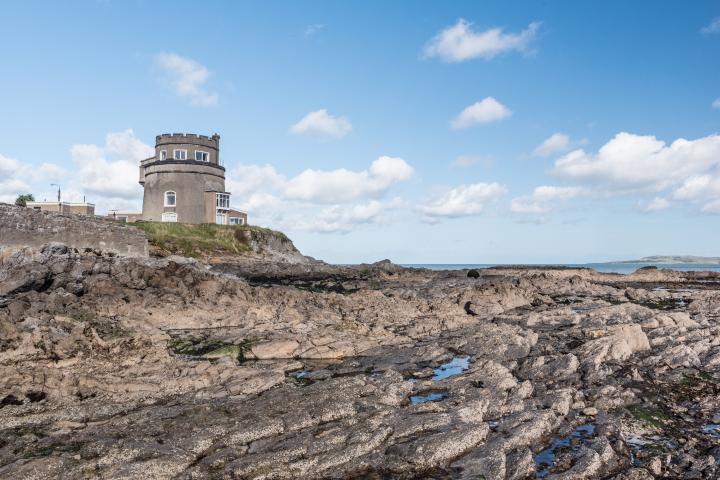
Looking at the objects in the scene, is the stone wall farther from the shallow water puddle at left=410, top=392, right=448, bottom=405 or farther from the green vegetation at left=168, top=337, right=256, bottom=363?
the shallow water puddle at left=410, top=392, right=448, bottom=405

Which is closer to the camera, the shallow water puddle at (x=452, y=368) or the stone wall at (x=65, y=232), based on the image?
the shallow water puddle at (x=452, y=368)

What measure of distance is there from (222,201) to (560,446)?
7266 cm

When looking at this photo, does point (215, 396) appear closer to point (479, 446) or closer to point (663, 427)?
point (479, 446)

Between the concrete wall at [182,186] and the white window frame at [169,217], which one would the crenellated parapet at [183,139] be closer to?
the concrete wall at [182,186]

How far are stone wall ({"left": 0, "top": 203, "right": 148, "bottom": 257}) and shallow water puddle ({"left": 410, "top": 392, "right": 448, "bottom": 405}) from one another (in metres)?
36.6

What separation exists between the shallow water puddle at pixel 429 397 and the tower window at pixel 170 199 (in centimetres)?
6741

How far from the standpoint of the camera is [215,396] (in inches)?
586

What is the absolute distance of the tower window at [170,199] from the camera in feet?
245

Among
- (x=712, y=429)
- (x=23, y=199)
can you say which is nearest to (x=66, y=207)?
(x=23, y=199)

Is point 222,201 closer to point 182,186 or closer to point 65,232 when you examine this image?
point 182,186

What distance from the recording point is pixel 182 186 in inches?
2928

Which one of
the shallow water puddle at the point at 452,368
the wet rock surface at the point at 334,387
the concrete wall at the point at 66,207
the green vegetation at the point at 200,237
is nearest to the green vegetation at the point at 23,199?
the concrete wall at the point at 66,207

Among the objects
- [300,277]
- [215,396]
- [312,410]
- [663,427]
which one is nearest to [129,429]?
[215,396]

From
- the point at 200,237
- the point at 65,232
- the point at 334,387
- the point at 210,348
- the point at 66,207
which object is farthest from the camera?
the point at 66,207
